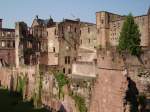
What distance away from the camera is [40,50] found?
2111 inches

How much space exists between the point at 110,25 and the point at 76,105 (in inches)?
982

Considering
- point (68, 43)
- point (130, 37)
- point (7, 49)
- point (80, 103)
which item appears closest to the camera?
point (80, 103)

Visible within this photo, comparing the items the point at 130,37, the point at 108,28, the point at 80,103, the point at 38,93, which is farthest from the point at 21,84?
the point at 80,103

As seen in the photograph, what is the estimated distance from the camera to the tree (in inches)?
1563

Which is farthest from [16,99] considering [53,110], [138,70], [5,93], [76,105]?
[138,70]

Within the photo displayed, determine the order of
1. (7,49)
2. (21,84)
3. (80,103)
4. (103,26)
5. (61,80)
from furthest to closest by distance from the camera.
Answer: (7,49) < (103,26) < (21,84) < (61,80) < (80,103)

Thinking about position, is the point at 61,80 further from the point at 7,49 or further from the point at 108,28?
the point at 7,49

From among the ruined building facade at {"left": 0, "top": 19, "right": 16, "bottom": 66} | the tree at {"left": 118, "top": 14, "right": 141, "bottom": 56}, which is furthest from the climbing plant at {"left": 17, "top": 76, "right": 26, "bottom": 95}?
the ruined building facade at {"left": 0, "top": 19, "right": 16, "bottom": 66}

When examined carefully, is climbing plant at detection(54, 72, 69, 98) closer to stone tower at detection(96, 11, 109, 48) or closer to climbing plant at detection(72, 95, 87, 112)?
climbing plant at detection(72, 95, 87, 112)

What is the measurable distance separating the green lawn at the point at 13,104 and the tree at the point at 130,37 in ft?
47.2

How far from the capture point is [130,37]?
40812mm

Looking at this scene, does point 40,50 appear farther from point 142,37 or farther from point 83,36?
point 142,37

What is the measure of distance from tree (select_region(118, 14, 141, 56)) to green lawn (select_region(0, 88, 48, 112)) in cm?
1439

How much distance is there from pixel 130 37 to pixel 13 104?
58.1 feet
